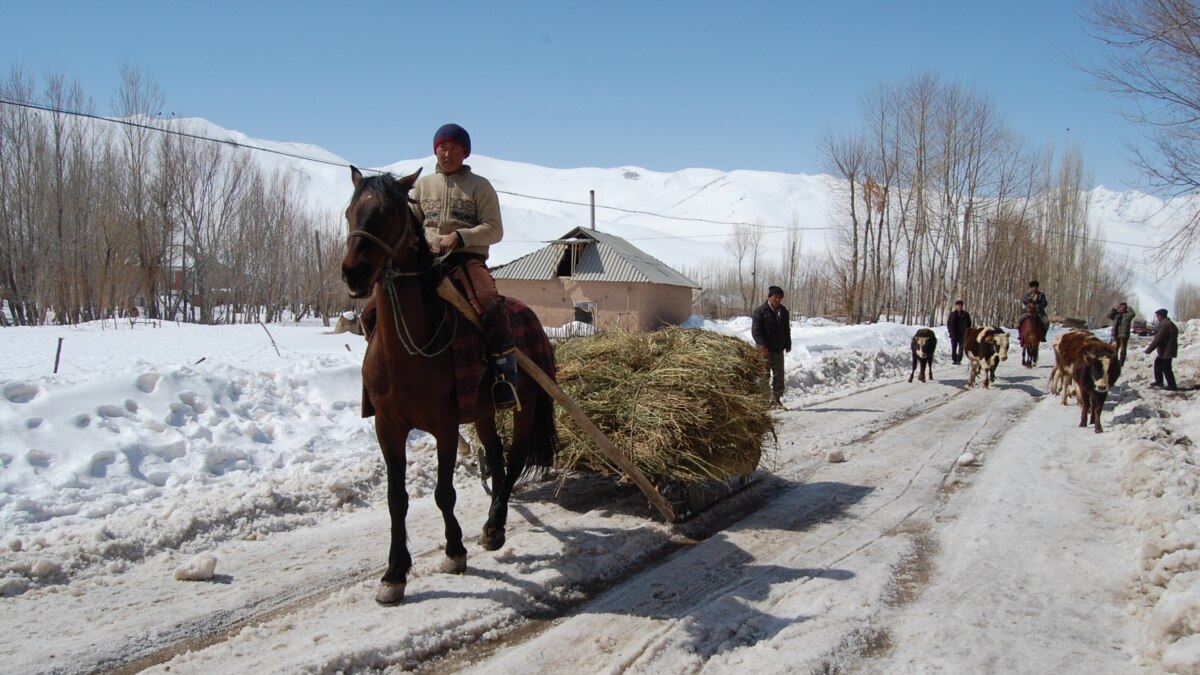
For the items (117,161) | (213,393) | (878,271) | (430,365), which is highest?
(117,161)

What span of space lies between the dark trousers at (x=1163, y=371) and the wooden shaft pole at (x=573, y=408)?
15549 mm

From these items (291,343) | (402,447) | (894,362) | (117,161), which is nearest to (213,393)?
(402,447)

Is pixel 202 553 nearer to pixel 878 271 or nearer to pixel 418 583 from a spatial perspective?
pixel 418 583

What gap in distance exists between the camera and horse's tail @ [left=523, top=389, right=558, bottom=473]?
560 cm

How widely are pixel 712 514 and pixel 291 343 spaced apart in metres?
16.1

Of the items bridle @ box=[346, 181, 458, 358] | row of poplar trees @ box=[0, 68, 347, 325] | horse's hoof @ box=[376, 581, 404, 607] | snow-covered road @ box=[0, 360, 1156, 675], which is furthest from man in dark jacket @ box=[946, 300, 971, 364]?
row of poplar trees @ box=[0, 68, 347, 325]

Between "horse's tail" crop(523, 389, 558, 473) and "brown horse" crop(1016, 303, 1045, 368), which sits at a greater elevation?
"brown horse" crop(1016, 303, 1045, 368)

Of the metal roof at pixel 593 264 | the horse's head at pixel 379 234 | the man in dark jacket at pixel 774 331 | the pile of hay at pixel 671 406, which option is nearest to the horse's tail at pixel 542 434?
the pile of hay at pixel 671 406

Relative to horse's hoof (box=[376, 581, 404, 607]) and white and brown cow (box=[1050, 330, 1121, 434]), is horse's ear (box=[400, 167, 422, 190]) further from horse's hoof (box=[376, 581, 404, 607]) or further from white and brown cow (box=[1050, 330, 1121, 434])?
white and brown cow (box=[1050, 330, 1121, 434])

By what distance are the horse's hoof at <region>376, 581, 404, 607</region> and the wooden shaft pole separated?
154 centimetres

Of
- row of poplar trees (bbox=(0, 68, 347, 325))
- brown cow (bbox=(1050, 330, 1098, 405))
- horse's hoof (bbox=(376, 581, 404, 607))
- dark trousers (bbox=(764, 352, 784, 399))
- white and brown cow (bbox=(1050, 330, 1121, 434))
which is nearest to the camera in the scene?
horse's hoof (bbox=(376, 581, 404, 607))

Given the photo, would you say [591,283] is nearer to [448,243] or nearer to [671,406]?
[671,406]

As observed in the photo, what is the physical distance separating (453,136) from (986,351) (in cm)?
1439

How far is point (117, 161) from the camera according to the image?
120ft
